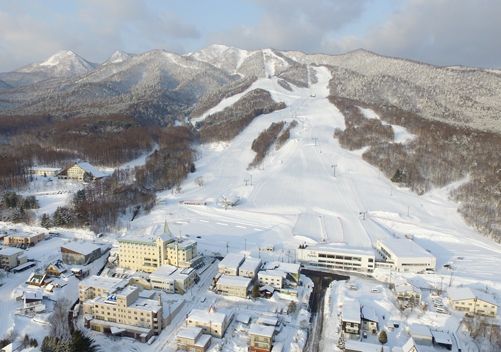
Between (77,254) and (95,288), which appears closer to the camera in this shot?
(95,288)

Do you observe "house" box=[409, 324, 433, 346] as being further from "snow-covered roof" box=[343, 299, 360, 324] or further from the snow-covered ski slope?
the snow-covered ski slope

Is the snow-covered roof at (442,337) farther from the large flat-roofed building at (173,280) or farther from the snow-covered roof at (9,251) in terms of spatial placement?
the snow-covered roof at (9,251)

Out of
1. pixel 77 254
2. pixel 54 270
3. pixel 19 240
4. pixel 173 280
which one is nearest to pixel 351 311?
pixel 173 280

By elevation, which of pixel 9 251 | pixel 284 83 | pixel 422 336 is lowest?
pixel 422 336

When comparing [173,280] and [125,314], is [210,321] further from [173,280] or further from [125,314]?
[173,280]

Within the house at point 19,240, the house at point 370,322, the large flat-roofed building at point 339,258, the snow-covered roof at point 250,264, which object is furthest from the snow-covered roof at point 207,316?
the house at point 19,240

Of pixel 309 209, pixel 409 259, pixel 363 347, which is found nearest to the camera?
pixel 363 347

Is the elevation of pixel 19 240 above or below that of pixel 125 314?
above
